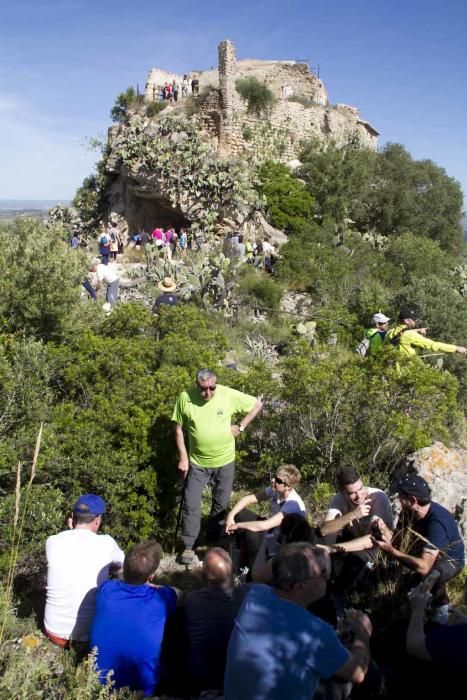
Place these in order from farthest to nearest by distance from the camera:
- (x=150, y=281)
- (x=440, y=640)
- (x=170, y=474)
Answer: (x=150, y=281) → (x=170, y=474) → (x=440, y=640)

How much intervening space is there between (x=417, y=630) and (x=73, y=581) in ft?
7.16

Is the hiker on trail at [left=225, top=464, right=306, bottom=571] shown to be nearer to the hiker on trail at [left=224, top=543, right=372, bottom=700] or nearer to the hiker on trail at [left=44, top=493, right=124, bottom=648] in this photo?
the hiker on trail at [left=44, top=493, right=124, bottom=648]

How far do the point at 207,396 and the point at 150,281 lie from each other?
9226 mm

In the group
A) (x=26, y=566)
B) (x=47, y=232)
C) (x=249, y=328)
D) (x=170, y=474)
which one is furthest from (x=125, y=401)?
(x=249, y=328)

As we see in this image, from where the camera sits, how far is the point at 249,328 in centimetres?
1215

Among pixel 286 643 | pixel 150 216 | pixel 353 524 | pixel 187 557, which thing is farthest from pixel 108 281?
pixel 150 216

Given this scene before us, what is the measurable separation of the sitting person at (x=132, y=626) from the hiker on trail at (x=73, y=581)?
1.32 feet

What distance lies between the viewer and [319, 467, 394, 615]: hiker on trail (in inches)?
163

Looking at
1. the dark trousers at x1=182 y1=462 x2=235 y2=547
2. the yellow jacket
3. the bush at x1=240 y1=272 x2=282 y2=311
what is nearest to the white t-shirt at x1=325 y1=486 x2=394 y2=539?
the dark trousers at x1=182 y1=462 x2=235 y2=547

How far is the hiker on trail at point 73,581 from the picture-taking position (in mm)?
3656

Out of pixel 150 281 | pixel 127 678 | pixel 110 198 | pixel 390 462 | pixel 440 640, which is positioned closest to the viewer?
pixel 440 640

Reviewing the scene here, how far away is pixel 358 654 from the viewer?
2.85 meters

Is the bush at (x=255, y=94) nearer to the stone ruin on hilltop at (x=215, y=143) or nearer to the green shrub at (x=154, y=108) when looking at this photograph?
the stone ruin on hilltop at (x=215, y=143)

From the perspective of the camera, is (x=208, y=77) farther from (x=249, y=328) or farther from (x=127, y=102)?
(x=249, y=328)
